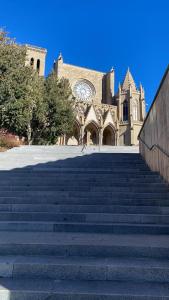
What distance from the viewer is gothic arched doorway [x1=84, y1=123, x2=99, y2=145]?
41.1m

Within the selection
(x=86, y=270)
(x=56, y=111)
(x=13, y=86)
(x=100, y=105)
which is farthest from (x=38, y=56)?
(x=86, y=270)

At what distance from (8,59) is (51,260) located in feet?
46.8

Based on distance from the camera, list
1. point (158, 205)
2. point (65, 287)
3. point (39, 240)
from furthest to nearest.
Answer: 1. point (158, 205)
2. point (39, 240)
3. point (65, 287)

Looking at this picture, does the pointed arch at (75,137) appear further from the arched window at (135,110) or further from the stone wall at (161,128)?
the stone wall at (161,128)

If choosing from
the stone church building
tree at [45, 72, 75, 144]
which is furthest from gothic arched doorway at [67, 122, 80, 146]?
tree at [45, 72, 75, 144]

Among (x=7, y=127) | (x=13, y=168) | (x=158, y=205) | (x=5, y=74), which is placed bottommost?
(x=158, y=205)

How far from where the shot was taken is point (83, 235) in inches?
153

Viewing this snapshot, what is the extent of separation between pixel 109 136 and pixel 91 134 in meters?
3.85

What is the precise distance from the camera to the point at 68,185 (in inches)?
248

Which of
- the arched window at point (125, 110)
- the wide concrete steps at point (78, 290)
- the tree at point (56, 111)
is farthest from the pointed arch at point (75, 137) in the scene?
the wide concrete steps at point (78, 290)

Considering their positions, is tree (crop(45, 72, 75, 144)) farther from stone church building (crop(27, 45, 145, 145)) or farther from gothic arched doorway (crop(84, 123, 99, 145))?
gothic arched doorway (crop(84, 123, 99, 145))

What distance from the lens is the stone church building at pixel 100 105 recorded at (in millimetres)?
40844

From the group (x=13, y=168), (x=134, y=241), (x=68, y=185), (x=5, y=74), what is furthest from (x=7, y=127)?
(x=134, y=241)

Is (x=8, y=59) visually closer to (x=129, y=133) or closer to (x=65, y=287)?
(x=65, y=287)
